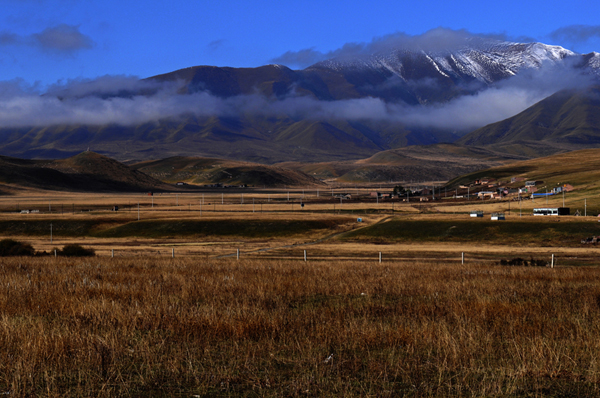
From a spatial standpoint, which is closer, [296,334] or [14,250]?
[296,334]

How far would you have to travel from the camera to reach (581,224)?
302 feet

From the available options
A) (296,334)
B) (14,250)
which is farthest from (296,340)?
(14,250)

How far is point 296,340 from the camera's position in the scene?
12.4 meters

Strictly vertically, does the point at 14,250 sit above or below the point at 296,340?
below

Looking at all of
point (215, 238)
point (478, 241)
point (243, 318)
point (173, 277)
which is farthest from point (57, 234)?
point (243, 318)

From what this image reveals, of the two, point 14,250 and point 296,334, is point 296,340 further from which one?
point 14,250

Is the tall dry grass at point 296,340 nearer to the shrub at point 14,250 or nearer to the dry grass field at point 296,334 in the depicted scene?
the dry grass field at point 296,334

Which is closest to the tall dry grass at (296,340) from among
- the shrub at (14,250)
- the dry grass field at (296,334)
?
the dry grass field at (296,334)

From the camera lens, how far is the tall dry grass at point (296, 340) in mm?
9812

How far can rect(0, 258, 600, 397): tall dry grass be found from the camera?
9.81 m

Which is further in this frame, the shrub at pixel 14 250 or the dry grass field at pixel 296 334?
the shrub at pixel 14 250

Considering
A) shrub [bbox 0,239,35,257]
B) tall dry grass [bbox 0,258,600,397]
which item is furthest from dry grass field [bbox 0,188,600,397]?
shrub [bbox 0,239,35,257]

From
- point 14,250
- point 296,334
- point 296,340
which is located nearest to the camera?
point 296,340

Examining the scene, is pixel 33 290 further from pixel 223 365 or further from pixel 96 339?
pixel 223 365
